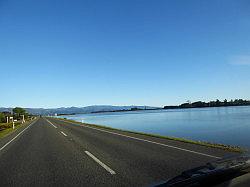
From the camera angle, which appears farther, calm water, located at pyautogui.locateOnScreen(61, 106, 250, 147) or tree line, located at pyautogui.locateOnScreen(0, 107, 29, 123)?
tree line, located at pyautogui.locateOnScreen(0, 107, 29, 123)

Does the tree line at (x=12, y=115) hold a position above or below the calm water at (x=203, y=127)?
above

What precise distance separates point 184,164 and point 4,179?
16.0 ft

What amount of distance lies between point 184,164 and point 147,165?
1.07 m

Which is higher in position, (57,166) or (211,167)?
(211,167)

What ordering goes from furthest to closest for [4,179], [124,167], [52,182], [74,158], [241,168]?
[74,158] < [124,167] < [4,179] < [52,182] < [241,168]

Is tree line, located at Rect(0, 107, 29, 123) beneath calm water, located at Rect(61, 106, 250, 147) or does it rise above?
above

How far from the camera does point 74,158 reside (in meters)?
10.5

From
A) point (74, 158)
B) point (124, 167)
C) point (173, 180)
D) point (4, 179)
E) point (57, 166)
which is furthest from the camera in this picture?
point (74, 158)

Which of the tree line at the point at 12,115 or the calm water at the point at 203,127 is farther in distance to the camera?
the tree line at the point at 12,115

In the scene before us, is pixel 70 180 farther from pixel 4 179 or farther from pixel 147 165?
pixel 147 165

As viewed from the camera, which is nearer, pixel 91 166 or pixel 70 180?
pixel 70 180

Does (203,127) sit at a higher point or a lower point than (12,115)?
lower

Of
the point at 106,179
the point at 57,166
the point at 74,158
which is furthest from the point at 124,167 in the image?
the point at 74,158

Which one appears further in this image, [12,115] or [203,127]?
[12,115]
